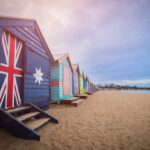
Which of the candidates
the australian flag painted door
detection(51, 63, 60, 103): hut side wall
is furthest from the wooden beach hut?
detection(51, 63, 60, 103): hut side wall

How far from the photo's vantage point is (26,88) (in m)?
3.97

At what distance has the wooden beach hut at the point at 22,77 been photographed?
2416 millimetres

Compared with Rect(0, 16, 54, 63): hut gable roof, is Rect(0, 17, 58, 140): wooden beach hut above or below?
below

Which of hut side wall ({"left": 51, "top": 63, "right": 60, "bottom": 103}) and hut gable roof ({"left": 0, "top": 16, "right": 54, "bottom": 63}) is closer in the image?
hut gable roof ({"left": 0, "top": 16, "right": 54, "bottom": 63})

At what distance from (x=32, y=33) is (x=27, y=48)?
102 centimetres

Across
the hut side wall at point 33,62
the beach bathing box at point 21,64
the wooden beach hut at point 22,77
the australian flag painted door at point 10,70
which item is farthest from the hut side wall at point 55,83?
the australian flag painted door at point 10,70

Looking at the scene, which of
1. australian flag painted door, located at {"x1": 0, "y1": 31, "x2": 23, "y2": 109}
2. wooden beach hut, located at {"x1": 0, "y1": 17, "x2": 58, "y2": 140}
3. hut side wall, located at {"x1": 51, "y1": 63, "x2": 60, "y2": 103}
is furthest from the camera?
hut side wall, located at {"x1": 51, "y1": 63, "x2": 60, "y2": 103}

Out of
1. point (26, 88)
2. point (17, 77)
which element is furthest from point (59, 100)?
point (17, 77)

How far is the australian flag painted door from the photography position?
9.92 feet

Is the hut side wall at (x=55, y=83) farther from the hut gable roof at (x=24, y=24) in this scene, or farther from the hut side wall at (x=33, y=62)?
the hut gable roof at (x=24, y=24)

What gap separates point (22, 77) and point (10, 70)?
622 millimetres

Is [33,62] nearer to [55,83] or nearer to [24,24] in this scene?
[24,24]

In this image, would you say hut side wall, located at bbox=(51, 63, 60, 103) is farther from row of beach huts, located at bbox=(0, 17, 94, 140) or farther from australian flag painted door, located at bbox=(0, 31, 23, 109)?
australian flag painted door, located at bbox=(0, 31, 23, 109)

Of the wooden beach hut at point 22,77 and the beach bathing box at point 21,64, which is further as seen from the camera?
the beach bathing box at point 21,64
